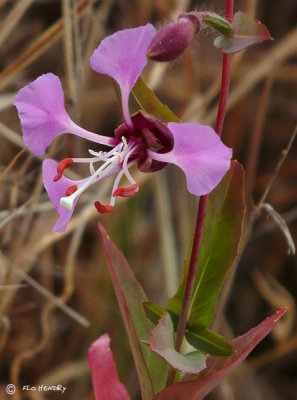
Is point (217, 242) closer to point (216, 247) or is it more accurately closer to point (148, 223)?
point (216, 247)

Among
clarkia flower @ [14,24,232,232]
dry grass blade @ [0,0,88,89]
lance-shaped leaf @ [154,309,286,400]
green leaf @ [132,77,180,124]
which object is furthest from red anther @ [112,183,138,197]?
dry grass blade @ [0,0,88,89]

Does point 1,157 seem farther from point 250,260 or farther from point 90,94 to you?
point 250,260

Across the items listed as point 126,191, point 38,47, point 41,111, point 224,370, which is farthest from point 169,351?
point 38,47

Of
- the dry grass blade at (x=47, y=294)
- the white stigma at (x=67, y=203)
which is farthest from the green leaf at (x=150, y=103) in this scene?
the dry grass blade at (x=47, y=294)

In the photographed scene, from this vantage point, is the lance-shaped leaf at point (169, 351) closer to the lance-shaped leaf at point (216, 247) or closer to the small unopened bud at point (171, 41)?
the lance-shaped leaf at point (216, 247)

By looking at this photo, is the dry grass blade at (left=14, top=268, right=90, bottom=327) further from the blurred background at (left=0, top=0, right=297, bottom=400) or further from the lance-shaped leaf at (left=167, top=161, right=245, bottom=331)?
the lance-shaped leaf at (left=167, top=161, right=245, bottom=331)

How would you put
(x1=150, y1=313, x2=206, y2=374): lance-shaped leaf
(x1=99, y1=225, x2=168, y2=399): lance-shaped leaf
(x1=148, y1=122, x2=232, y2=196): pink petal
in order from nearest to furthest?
(x1=148, y1=122, x2=232, y2=196): pink petal < (x1=150, y1=313, x2=206, y2=374): lance-shaped leaf < (x1=99, y1=225, x2=168, y2=399): lance-shaped leaf

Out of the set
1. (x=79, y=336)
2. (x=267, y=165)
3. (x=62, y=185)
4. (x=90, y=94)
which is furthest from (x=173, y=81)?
(x=62, y=185)
